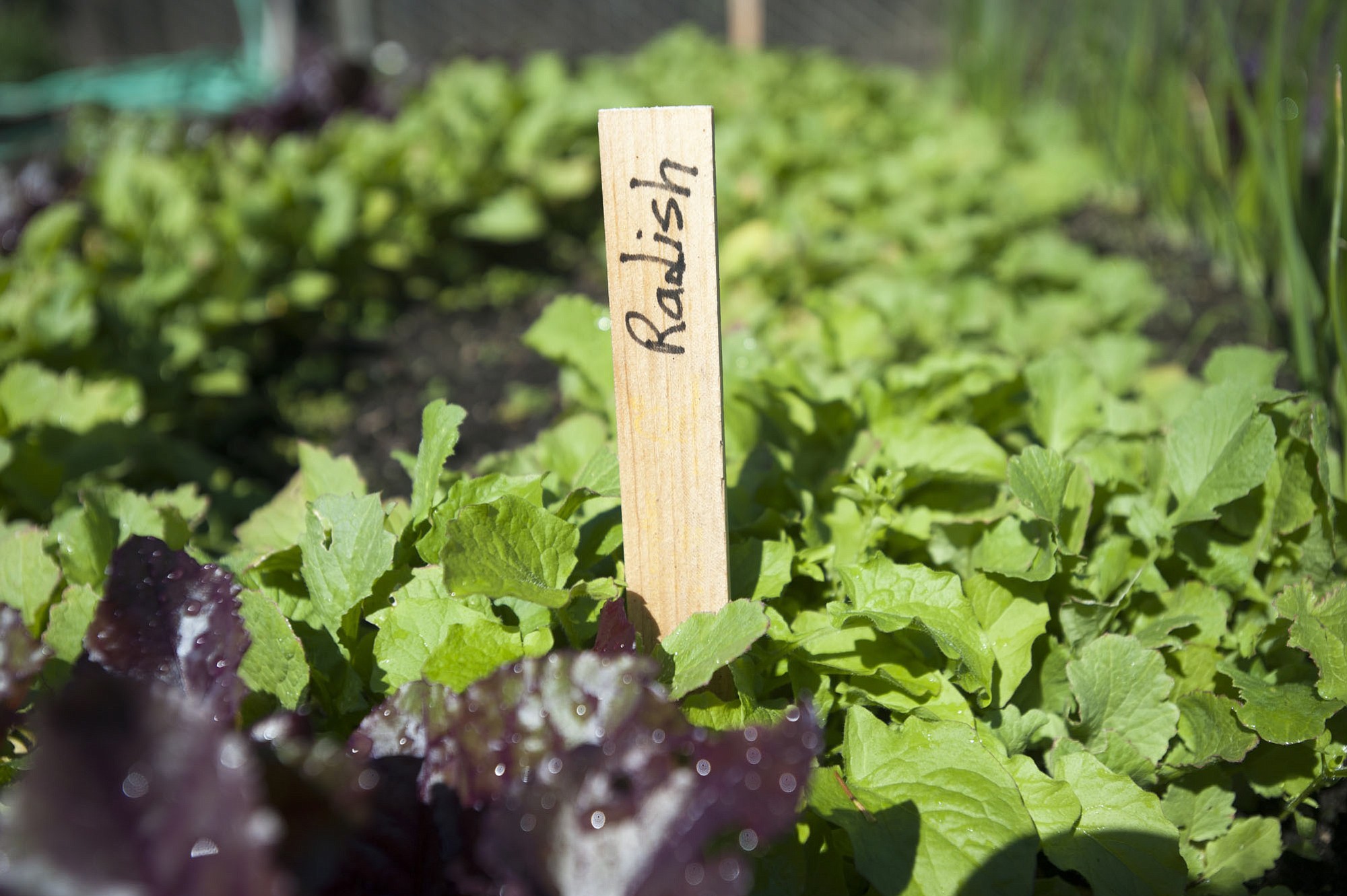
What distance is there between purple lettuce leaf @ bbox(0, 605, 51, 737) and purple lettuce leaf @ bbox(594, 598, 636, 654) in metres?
0.57

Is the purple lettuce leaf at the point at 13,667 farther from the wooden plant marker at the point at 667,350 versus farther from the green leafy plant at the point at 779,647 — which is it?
the wooden plant marker at the point at 667,350

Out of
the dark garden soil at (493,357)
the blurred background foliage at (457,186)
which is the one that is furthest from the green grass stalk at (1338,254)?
the dark garden soil at (493,357)

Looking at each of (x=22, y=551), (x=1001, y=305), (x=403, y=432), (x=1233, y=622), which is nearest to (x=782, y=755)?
(x=1233, y=622)

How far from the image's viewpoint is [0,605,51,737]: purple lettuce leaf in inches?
35.9

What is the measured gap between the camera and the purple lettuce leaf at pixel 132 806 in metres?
0.61

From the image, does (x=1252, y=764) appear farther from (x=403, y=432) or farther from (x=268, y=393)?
(x=268, y=393)

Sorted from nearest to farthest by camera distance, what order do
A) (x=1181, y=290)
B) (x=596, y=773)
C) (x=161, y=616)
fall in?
(x=596, y=773) → (x=161, y=616) → (x=1181, y=290)

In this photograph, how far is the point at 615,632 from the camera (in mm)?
1075

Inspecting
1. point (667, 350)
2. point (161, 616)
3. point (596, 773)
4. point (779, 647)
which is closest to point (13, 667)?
point (161, 616)

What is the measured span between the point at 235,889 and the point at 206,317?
2.61 metres

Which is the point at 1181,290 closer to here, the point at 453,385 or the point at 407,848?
the point at 453,385

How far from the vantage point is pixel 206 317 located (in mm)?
2873

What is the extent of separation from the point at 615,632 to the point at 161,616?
1.64ft

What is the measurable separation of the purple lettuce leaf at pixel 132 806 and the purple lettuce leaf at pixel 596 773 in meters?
0.21
